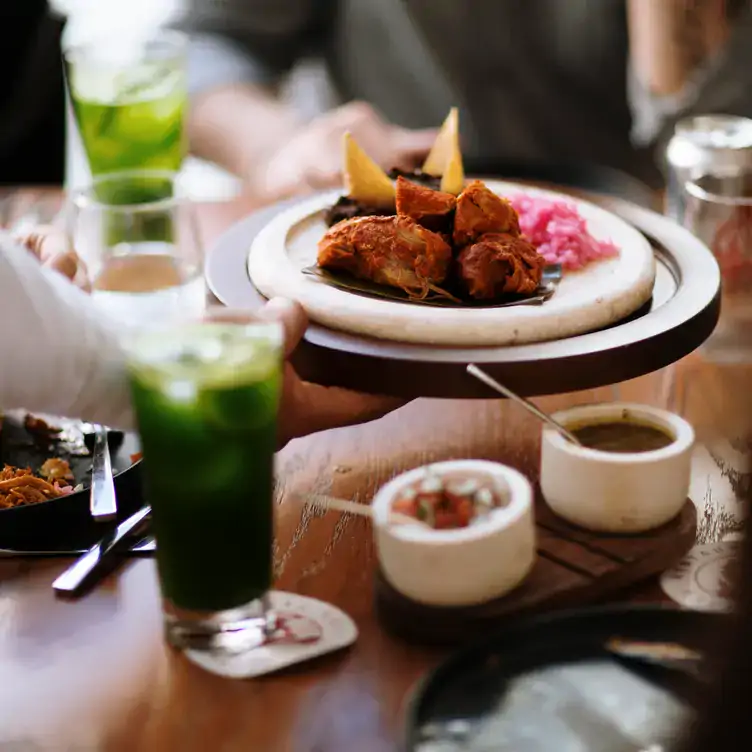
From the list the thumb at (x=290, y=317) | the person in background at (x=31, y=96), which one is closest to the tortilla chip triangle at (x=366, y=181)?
the thumb at (x=290, y=317)

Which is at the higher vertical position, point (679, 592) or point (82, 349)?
point (82, 349)

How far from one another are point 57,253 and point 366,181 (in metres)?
0.43

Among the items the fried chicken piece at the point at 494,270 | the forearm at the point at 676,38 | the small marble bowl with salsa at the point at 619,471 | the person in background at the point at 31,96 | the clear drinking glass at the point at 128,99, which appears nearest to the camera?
the small marble bowl with salsa at the point at 619,471

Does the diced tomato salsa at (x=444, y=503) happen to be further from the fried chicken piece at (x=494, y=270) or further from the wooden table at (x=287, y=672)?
the fried chicken piece at (x=494, y=270)

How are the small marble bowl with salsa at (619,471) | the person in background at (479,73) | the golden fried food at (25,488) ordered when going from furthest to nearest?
the person in background at (479,73) < the golden fried food at (25,488) < the small marble bowl with salsa at (619,471)

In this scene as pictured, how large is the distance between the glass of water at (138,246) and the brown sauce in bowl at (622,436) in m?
0.65

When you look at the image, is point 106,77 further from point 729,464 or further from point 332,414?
point 729,464

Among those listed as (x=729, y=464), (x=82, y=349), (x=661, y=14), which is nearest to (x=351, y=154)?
(x=82, y=349)

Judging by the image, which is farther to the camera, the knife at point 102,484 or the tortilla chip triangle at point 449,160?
the tortilla chip triangle at point 449,160

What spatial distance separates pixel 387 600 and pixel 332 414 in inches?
12.0

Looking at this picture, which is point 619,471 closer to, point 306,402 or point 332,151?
point 306,402

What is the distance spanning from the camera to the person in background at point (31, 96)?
274 centimetres

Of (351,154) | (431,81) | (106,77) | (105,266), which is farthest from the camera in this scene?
(431,81)

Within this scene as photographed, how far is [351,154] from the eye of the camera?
149 centimetres
